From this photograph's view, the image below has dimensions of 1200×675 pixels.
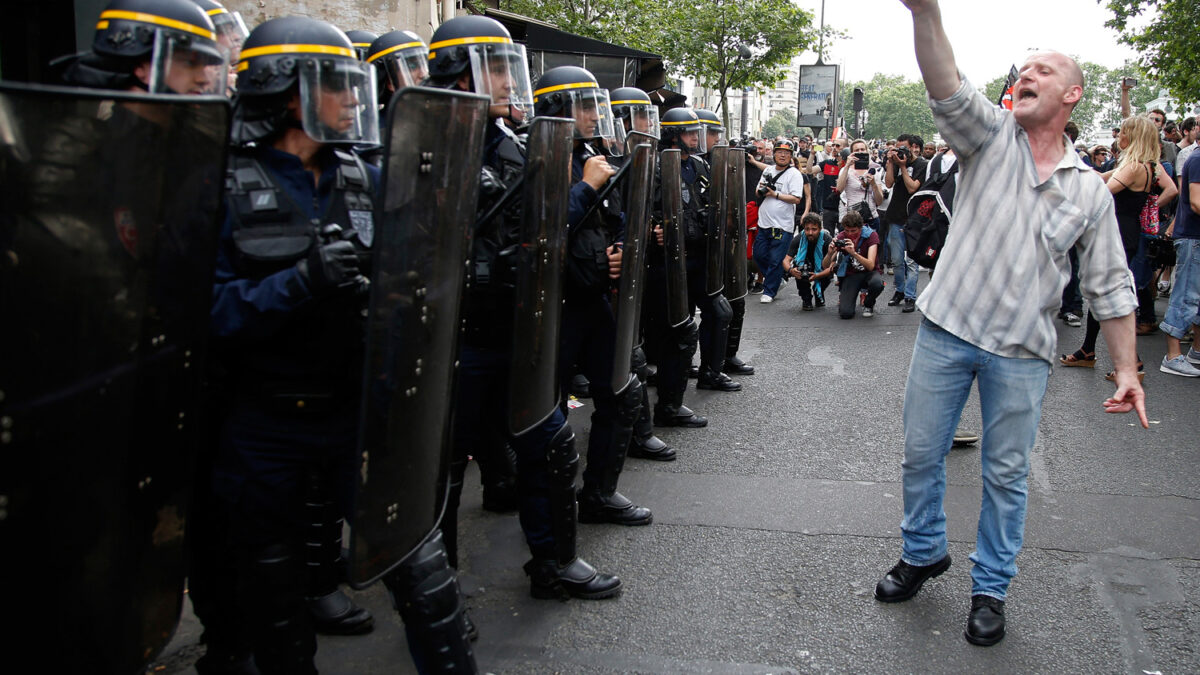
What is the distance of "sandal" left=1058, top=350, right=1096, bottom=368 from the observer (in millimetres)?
7391

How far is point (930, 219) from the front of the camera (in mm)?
3883

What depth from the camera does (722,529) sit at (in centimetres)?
420

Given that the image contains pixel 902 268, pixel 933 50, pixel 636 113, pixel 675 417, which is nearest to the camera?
pixel 933 50

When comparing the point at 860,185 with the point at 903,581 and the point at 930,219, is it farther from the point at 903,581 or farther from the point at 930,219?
the point at 903,581

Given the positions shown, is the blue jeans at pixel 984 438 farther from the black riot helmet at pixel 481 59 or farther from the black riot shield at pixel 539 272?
the black riot helmet at pixel 481 59

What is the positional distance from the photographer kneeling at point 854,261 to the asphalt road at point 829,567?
12.5 feet

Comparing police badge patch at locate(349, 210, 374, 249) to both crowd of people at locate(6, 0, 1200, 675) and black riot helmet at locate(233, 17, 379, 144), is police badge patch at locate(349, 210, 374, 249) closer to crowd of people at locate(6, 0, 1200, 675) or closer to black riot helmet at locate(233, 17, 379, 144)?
crowd of people at locate(6, 0, 1200, 675)

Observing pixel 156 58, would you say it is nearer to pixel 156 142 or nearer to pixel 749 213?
pixel 156 142

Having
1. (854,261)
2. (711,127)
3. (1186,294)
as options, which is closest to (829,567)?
(711,127)

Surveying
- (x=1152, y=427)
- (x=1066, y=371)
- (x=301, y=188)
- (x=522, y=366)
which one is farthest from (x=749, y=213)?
(x=301, y=188)

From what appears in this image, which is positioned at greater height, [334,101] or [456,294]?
[334,101]

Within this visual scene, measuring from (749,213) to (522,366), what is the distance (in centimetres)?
838

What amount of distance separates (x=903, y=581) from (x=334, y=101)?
2.52 metres

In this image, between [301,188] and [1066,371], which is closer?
[301,188]
